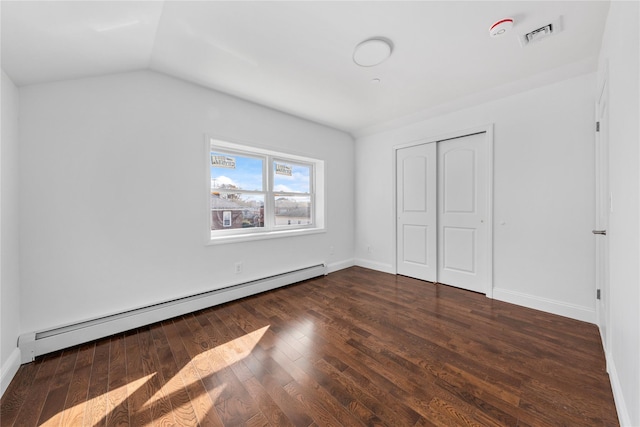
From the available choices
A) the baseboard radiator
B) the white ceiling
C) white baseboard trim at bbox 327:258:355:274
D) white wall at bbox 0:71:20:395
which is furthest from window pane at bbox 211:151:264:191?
white baseboard trim at bbox 327:258:355:274

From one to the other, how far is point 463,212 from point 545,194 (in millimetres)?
844

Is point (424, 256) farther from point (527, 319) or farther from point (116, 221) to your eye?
point (116, 221)

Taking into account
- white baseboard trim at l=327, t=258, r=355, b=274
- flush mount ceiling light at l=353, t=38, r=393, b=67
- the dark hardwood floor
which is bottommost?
the dark hardwood floor

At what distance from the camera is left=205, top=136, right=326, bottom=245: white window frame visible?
2.89m

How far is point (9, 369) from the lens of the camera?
1607 mm

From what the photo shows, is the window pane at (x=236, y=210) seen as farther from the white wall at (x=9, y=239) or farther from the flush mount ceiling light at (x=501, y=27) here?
the flush mount ceiling light at (x=501, y=27)

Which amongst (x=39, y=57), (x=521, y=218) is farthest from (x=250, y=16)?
(x=521, y=218)

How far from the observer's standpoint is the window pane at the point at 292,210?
12.3ft

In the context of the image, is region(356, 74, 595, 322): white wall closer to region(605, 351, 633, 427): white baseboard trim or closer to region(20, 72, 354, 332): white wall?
region(605, 351, 633, 427): white baseboard trim

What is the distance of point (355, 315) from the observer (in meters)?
2.53

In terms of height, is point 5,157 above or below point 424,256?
above

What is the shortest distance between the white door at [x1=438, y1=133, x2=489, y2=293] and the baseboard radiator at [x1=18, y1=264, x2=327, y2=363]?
8.02ft

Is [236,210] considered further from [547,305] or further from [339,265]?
[547,305]

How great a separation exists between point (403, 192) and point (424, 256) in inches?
40.6
